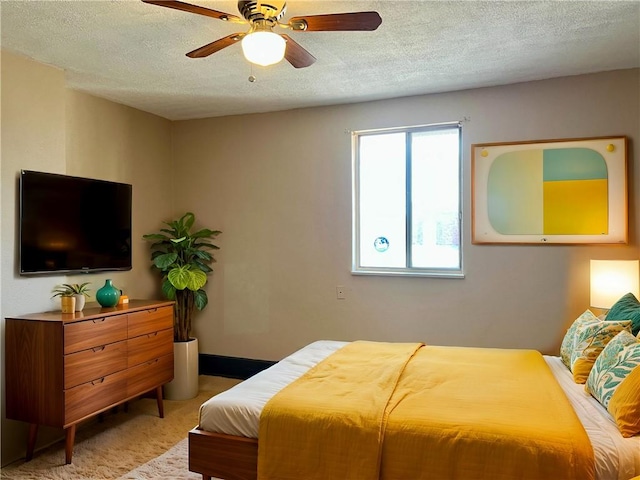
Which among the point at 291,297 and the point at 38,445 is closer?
the point at 38,445

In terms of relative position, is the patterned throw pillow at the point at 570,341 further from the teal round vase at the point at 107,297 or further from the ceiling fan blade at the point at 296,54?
the teal round vase at the point at 107,297

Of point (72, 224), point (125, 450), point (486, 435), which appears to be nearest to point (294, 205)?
point (72, 224)

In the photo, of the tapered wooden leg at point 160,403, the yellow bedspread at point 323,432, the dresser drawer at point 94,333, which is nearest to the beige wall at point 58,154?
the dresser drawer at point 94,333

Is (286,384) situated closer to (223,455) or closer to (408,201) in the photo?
(223,455)

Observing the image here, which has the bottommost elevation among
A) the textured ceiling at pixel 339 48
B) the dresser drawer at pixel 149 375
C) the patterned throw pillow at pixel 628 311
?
the dresser drawer at pixel 149 375

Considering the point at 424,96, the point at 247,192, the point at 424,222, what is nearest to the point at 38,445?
the point at 247,192

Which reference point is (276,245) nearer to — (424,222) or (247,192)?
(247,192)

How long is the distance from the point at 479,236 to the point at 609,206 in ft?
3.10

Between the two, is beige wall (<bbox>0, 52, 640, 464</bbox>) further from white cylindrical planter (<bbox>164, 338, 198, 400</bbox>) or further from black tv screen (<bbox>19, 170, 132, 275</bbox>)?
white cylindrical planter (<bbox>164, 338, 198, 400</bbox>)

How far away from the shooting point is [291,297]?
453 cm

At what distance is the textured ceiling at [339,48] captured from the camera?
254cm

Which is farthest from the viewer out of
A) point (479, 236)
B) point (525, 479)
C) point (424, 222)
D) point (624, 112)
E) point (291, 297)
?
point (291, 297)

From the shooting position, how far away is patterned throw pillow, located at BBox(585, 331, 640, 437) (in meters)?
1.88

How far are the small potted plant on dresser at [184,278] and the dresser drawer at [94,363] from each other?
912 mm
